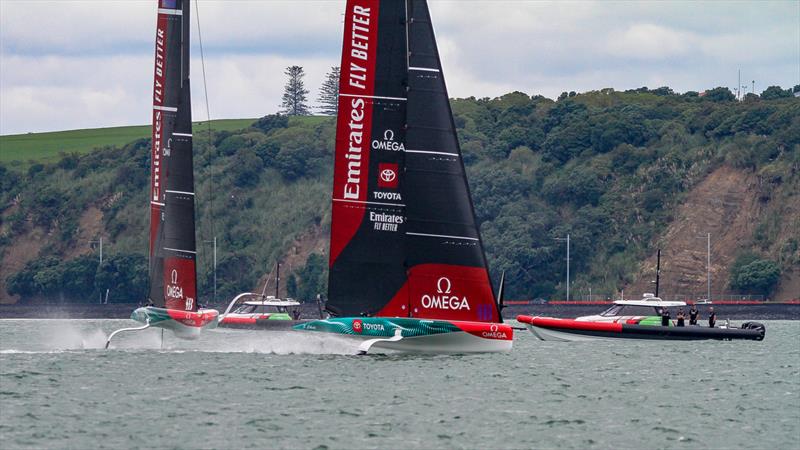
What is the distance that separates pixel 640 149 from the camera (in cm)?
13750

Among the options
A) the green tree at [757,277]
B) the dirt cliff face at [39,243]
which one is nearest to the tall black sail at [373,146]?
the green tree at [757,277]

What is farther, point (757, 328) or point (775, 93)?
point (775, 93)

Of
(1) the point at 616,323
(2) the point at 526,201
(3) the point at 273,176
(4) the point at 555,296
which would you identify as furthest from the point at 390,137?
(3) the point at 273,176

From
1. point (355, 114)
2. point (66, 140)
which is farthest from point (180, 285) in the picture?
point (66, 140)

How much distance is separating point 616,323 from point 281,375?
67.2 feet

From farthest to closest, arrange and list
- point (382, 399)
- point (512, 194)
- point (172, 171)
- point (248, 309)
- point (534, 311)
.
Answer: point (512, 194) → point (534, 311) → point (248, 309) → point (172, 171) → point (382, 399)

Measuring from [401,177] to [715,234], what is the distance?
89.1 meters

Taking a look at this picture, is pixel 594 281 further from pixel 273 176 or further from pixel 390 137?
pixel 390 137

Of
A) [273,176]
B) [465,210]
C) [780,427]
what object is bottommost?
[780,427]

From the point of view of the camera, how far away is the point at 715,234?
124 m

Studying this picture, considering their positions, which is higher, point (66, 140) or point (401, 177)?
point (66, 140)

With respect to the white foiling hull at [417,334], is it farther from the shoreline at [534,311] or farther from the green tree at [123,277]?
the green tree at [123,277]

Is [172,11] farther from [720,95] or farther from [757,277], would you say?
[720,95]

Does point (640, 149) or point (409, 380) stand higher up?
point (640, 149)
